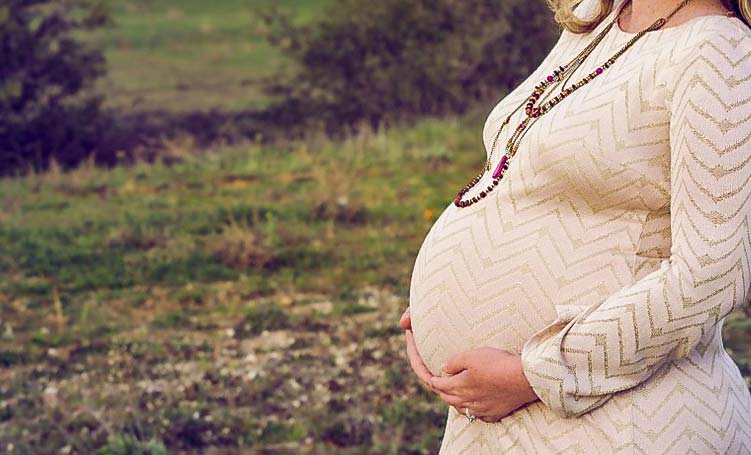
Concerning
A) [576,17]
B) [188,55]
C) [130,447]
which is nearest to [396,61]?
[188,55]

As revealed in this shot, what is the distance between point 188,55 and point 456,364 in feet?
61.2

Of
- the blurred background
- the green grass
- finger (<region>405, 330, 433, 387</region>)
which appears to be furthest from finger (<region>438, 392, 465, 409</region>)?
the green grass

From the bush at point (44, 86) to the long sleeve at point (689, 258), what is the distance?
36.2 feet

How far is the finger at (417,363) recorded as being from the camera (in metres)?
1.92

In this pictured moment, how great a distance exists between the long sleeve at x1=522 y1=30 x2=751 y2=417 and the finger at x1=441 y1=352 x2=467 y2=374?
0.56 feet

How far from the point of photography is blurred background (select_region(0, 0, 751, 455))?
15.1 ft

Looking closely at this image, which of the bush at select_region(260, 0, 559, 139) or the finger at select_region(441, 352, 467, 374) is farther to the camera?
the bush at select_region(260, 0, 559, 139)

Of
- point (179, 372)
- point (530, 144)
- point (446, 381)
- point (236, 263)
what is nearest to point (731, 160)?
point (530, 144)

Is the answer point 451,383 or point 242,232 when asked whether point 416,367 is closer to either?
point 451,383

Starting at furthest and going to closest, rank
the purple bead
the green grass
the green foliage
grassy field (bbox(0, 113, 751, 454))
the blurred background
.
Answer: the green grass < the blurred background < grassy field (bbox(0, 113, 751, 454)) < the green foliage < the purple bead

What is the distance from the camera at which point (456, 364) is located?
1721 millimetres

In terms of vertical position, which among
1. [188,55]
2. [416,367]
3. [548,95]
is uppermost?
[548,95]

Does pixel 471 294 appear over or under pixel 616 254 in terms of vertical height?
under

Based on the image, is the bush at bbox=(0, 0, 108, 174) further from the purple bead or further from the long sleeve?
the long sleeve
